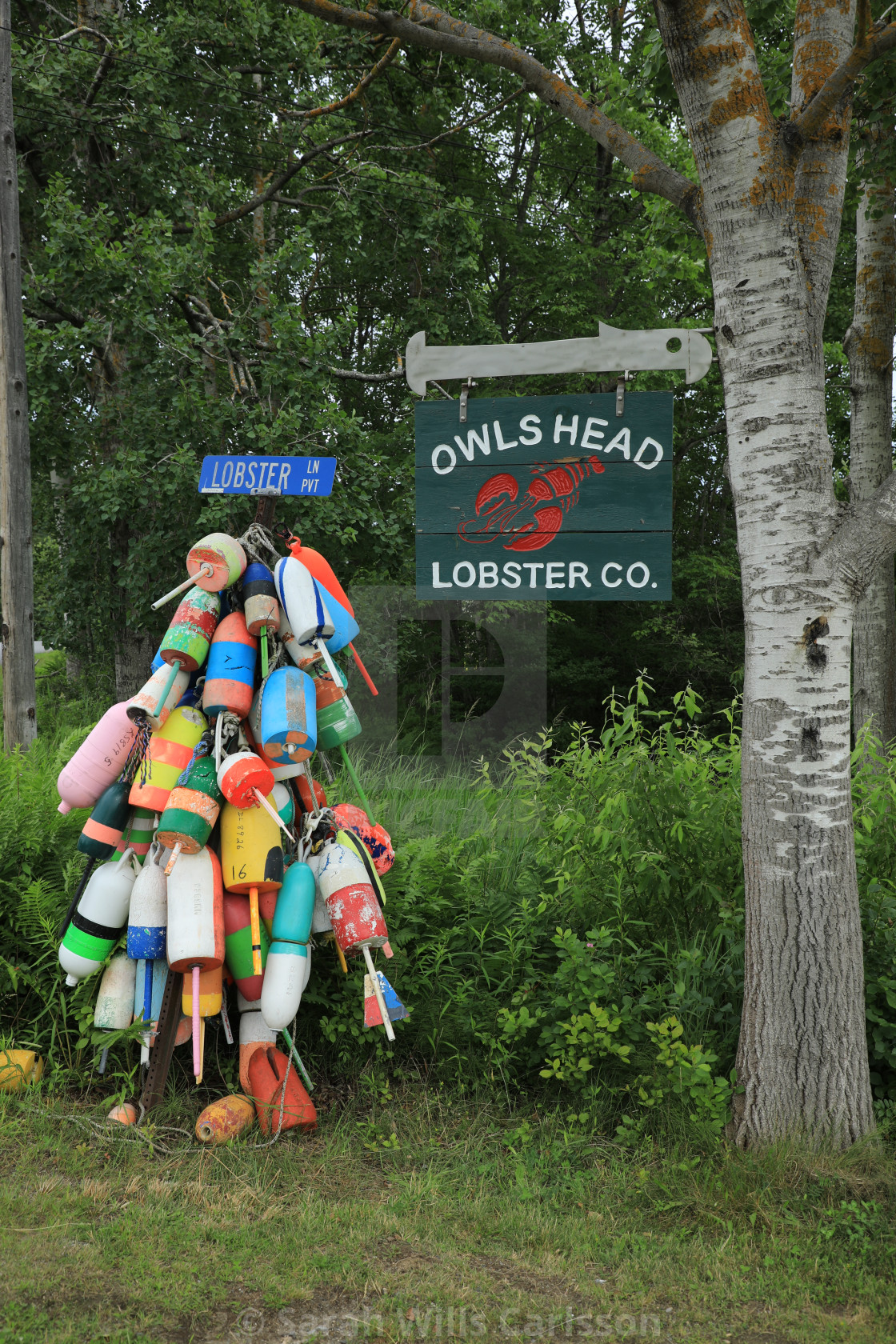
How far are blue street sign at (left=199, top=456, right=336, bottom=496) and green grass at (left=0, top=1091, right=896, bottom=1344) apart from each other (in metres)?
2.31

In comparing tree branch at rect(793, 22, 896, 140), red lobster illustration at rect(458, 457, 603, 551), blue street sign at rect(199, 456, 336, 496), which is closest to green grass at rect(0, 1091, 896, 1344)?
red lobster illustration at rect(458, 457, 603, 551)

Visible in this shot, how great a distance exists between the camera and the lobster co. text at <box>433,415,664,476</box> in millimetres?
3590

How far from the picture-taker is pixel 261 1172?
2.87 meters

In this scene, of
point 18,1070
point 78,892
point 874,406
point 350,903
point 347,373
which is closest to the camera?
point 350,903

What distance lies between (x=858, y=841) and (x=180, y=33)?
31.8ft

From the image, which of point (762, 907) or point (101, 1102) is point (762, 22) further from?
point (101, 1102)

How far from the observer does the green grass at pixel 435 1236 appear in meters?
2.22

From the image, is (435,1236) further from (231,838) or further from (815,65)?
(815,65)

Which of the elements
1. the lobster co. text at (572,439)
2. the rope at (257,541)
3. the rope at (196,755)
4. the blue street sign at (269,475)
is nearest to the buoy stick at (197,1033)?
the rope at (196,755)

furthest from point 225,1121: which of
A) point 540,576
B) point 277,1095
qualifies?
point 540,576

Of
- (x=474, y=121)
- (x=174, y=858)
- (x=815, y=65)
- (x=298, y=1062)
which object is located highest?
(x=474, y=121)

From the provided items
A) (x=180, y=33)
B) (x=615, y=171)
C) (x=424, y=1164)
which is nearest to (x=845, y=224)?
(x=615, y=171)

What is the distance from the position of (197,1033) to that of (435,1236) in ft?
3.24

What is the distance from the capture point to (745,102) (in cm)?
281
